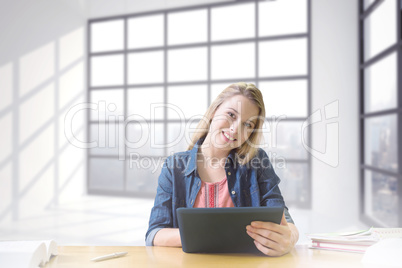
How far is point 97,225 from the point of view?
13.6 feet

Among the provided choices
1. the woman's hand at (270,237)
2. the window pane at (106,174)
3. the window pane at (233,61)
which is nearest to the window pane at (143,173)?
the window pane at (106,174)

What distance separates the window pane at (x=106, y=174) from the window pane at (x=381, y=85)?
365 centimetres

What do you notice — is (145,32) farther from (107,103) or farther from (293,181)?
(293,181)

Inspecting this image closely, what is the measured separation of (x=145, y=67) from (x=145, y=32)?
53 cm

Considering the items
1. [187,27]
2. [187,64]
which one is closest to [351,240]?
[187,64]

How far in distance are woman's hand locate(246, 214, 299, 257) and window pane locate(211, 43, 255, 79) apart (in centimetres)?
402

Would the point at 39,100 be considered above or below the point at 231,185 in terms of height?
above

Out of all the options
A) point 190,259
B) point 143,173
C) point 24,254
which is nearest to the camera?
point 24,254

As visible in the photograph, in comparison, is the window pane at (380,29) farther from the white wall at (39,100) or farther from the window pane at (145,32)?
the white wall at (39,100)

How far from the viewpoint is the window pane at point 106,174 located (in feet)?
18.8

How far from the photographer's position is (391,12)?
342 cm

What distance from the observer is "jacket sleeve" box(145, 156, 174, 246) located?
141cm

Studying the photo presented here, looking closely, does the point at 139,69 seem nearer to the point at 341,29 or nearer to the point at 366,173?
the point at 341,29

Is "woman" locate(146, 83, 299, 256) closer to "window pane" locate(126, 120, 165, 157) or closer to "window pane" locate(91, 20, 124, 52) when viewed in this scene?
"window pane" locate(126, 120, 165, 157)
